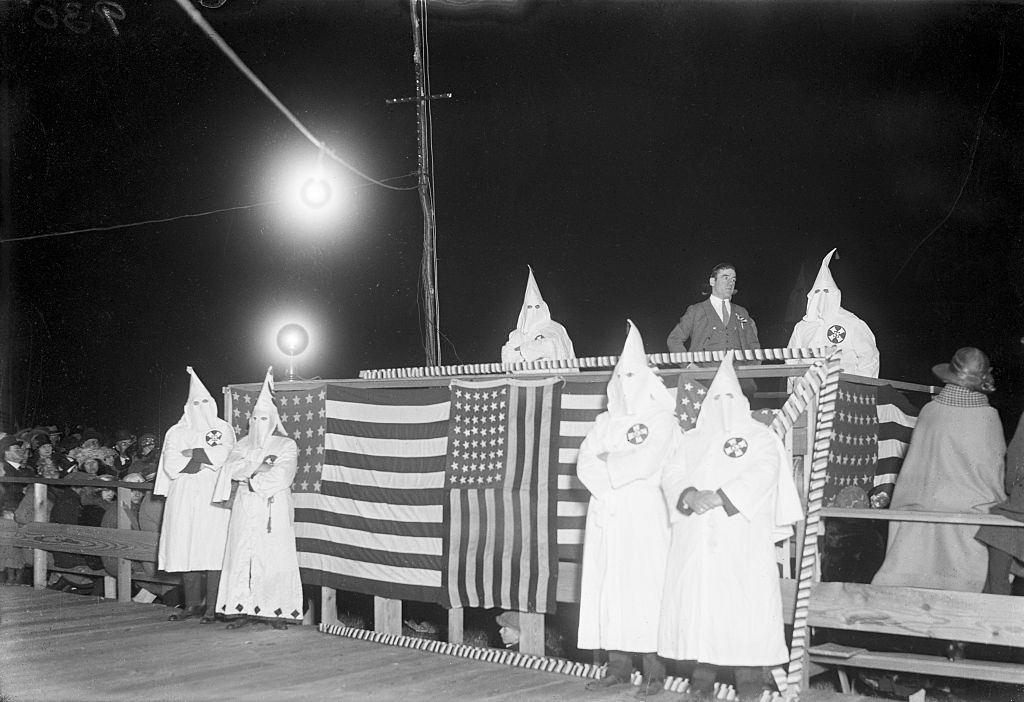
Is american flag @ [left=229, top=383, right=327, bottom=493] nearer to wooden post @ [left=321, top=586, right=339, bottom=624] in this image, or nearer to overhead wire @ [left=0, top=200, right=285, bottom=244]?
wooden post @ [left=321, top=586, right=339, bottom=624]

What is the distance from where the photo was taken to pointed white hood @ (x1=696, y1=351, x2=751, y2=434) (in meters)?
5.45

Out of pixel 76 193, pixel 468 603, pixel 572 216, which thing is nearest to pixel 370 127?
pixel 572 216

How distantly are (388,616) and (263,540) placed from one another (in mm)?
1157

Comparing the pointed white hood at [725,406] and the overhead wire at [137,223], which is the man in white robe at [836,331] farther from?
the overhead wire at [137,223]

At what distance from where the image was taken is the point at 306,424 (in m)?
8.56

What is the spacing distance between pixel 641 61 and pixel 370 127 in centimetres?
376

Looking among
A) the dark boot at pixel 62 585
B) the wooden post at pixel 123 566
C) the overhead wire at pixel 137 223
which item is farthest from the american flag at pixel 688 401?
the overhead wire at pixel 137 223

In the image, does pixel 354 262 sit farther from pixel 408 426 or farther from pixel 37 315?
pixel 408 426

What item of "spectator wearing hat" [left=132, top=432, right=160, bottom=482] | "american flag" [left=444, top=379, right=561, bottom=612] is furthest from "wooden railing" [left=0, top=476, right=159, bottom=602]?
"american flag" [left=444, top=379, right=561, bottom=612]

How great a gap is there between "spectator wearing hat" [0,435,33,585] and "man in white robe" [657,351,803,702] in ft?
26.7

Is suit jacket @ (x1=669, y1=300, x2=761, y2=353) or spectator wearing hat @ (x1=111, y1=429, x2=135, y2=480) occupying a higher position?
suit jacket @ (x1=669, y1=300, x2=761, y2=353)

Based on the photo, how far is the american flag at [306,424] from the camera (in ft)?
27.5

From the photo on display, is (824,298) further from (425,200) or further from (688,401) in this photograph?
(425,200)

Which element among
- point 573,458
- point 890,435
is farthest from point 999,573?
point 573,458
